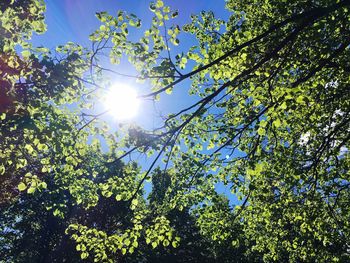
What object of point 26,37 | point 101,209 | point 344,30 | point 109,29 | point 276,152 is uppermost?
point 101,209

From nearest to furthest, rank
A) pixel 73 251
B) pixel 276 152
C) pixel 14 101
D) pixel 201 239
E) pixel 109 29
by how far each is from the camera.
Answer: pixel 14 101 < pixel 109 29 < pixel 276 152 < pixel 73 251 < pixel 201 239

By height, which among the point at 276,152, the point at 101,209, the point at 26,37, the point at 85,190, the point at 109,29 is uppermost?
the point at 101,209

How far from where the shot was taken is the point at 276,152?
10.7 metres

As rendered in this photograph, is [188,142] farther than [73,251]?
Result: No

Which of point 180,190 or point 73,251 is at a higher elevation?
point 73,251

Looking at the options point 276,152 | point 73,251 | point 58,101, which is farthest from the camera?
point 73,251

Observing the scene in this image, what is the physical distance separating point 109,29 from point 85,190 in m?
5.92

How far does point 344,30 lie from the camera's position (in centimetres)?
1016

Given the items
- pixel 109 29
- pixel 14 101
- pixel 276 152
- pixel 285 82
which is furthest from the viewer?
pixel 285 82

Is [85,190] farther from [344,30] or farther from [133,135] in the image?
[344,30]

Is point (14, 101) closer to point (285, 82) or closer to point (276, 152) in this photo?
point (276, 152)

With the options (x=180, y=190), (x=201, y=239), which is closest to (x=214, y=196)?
(x=180, y=190)

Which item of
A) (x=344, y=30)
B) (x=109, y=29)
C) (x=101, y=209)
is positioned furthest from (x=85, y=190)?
(x=101, y=209)

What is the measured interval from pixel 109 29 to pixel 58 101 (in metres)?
2.93
